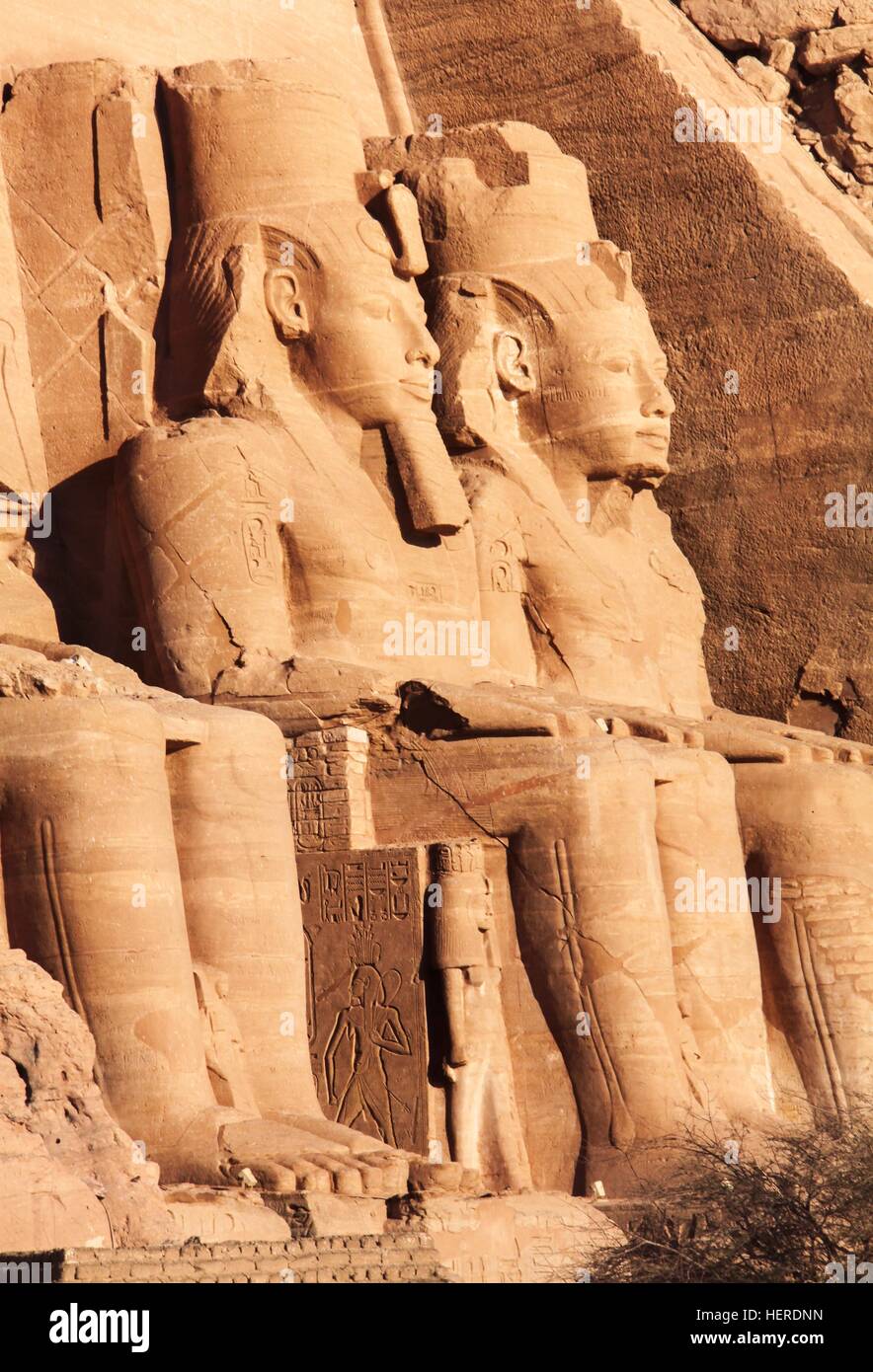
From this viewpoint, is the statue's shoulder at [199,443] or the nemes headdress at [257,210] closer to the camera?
the statue's shoulder at [199,443]

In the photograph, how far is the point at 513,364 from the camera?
11.1m

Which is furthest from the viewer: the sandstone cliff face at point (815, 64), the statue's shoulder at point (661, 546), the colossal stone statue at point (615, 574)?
the sandstone cliff face at point (815, 64)

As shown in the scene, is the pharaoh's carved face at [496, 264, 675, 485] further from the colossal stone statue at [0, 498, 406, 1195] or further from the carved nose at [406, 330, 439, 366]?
the colossal stone statue at [0, 498, 406, 1195]

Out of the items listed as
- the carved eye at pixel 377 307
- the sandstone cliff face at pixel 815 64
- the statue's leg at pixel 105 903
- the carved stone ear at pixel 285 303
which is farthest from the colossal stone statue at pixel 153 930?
the sandstone cliff face at pixel 815 64

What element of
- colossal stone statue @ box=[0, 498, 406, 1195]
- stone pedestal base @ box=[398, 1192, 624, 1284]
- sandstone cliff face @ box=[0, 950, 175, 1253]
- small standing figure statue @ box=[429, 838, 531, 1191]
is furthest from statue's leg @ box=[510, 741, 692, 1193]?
sandstone cliff face @ box=[0, 950, 175, 1253]

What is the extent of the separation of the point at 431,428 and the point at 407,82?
3310 millimetres

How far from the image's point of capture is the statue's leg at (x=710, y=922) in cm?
947

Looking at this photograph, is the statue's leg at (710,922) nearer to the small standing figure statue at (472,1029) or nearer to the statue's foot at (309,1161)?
the small standing figure statue at (472,1029)

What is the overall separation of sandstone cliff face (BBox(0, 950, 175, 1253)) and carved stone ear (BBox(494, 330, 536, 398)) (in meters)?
4.99

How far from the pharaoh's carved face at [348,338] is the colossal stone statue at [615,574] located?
0.65m

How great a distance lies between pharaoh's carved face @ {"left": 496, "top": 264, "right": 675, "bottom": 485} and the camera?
1112 cm

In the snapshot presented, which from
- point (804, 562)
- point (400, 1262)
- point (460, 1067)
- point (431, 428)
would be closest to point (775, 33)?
point (804, 562)
